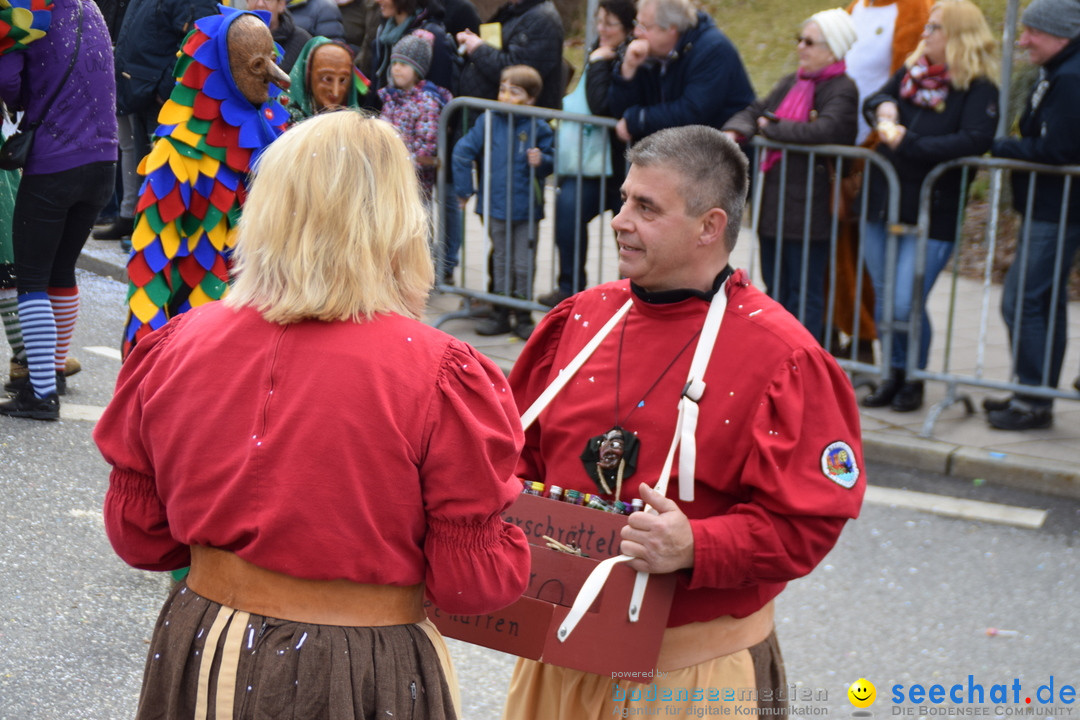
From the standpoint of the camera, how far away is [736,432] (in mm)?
2414

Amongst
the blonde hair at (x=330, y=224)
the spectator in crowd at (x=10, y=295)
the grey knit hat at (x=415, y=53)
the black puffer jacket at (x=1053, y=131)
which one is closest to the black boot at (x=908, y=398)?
the black puffer jacket at (x=1053, y=131)

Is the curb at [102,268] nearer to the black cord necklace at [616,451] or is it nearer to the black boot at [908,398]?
the black boot at [908,398]

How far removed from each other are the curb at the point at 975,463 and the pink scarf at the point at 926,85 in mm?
1602

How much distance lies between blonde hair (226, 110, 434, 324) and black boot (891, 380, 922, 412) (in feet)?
15.3

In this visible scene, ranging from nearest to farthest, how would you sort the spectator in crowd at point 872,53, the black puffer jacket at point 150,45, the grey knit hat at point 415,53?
1. the spectator in crowd at point 872,53
2. the grey knit hat at point 415,53
3. the black puffer jacket at point 150,45

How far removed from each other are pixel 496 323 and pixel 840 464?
521 centimetres

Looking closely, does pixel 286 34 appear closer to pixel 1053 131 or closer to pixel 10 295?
pixel 10 295

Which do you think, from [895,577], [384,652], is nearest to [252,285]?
[384,652]

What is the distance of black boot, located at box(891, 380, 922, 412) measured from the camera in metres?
6.25

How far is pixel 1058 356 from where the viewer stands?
5.96 meters

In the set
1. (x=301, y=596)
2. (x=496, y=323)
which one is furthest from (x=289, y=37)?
(x=301, y=596)

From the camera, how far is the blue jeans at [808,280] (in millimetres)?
6469

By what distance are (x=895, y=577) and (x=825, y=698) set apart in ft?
3.11

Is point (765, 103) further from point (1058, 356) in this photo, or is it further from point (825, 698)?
point (825, 698)
